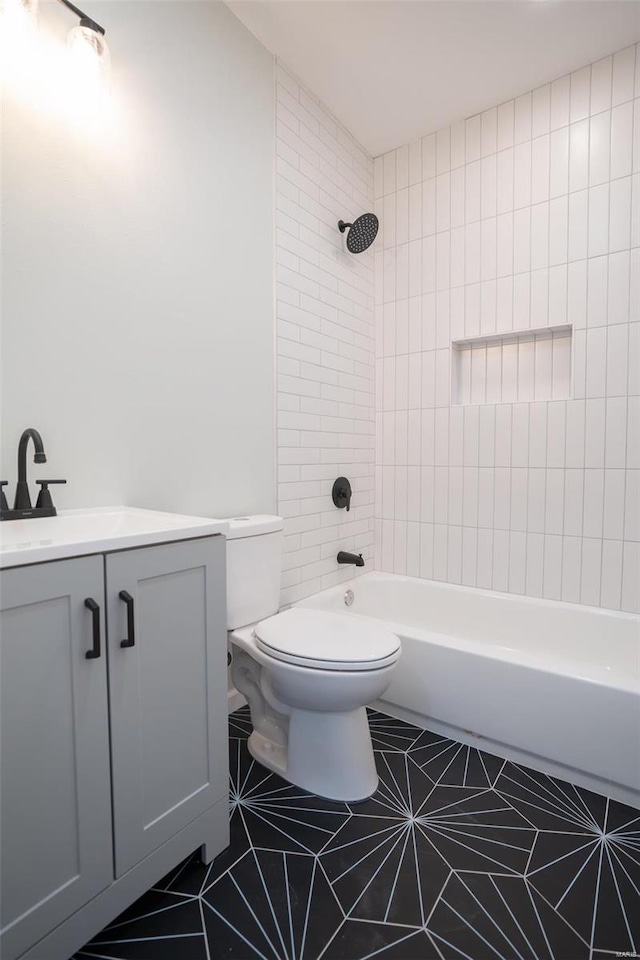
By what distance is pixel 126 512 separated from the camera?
4.56ft

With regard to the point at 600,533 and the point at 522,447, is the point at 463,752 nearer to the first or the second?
the point at 600,533

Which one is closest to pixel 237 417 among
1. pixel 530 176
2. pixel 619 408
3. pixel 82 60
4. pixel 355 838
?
pixel 82 60

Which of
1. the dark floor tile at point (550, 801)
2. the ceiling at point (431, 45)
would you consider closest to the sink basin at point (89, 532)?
the dark floor tile at point (550, 801)

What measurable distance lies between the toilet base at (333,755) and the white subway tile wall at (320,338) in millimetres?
668

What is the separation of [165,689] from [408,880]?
81 cm

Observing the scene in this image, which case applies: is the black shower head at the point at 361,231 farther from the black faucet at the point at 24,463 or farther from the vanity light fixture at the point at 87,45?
the black faucet at the point at 24,463

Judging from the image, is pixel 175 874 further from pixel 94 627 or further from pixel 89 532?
pixel 89 532

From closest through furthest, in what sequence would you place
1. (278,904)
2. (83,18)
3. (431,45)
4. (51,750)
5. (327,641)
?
(51,750) → (278,904) → (83,18) → (327,641) → (431,45)

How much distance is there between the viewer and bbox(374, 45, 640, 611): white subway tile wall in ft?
6.63

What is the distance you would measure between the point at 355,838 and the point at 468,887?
0.32m

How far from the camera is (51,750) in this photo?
0.89 metres

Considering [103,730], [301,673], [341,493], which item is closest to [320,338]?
[341,493]

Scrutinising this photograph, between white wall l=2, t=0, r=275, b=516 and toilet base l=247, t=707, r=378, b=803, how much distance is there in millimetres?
851

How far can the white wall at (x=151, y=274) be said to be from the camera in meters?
1.27
